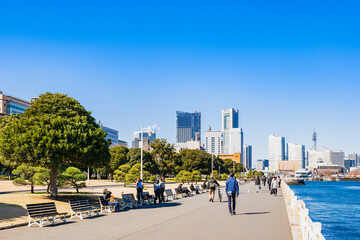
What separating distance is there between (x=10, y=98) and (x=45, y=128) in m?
127

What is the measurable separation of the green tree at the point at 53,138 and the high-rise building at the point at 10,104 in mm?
114032

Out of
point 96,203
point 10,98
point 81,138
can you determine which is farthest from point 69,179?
point 10,98

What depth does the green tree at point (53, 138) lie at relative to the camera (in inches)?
904

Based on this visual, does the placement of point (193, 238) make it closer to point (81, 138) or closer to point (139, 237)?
point (139, 237)

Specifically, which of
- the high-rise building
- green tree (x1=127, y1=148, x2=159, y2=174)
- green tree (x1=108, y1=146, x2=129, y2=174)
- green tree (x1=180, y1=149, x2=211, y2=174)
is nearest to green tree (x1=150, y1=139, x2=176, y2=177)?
green tree (x1=127, y1=148, x2=159, y2=174)

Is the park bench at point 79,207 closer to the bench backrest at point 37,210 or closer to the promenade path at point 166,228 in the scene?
the promenade path at point 166,228

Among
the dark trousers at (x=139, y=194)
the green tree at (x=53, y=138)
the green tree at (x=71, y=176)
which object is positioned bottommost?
the dark trousers at (x=139, y=194)

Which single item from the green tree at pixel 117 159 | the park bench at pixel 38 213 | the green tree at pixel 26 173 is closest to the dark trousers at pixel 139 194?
the green tree at pixel 26 173

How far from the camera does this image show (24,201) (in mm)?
23641

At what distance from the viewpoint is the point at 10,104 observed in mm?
137500

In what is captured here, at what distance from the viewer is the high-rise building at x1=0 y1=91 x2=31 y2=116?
439ft

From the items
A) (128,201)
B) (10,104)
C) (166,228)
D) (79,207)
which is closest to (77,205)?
(79,207)

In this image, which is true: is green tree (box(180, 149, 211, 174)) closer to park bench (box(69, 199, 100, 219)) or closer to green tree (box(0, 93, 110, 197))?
green tree (box(0, 93, 110, 197))

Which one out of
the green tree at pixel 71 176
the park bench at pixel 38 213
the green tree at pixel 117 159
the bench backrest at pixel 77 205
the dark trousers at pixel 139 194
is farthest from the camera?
the green tree at pixel 117 159
